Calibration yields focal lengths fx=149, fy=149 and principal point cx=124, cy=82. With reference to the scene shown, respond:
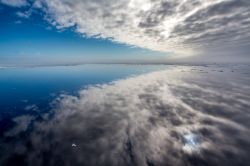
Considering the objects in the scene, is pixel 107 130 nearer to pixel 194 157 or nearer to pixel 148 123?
pixel 148 123

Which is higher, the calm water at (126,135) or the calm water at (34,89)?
the calm water at (126,135)

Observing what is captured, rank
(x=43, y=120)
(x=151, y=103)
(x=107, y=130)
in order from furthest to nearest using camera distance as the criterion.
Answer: (x=151, y=103) < (x=43, y=120) < (x=107, y=130)

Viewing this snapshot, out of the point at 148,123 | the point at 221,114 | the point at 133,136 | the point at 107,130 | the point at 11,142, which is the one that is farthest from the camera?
the point at 221,114

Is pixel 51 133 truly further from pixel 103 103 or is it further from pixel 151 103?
pixel 151 103

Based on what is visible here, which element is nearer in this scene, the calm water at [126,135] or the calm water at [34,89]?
the calm water at [126,135]

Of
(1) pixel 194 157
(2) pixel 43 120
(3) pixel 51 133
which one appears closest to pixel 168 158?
(1) pixel 194 157

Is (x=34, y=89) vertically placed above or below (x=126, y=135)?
below

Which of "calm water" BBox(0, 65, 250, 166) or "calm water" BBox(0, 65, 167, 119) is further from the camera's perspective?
"calm water" BBox(0, 65, 167, 119)

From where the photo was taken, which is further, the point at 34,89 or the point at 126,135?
the point at 34,89

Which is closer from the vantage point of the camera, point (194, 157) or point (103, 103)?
point (194, 157)

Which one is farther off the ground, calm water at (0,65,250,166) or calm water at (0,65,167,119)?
calm water at (0,65,250,166)
